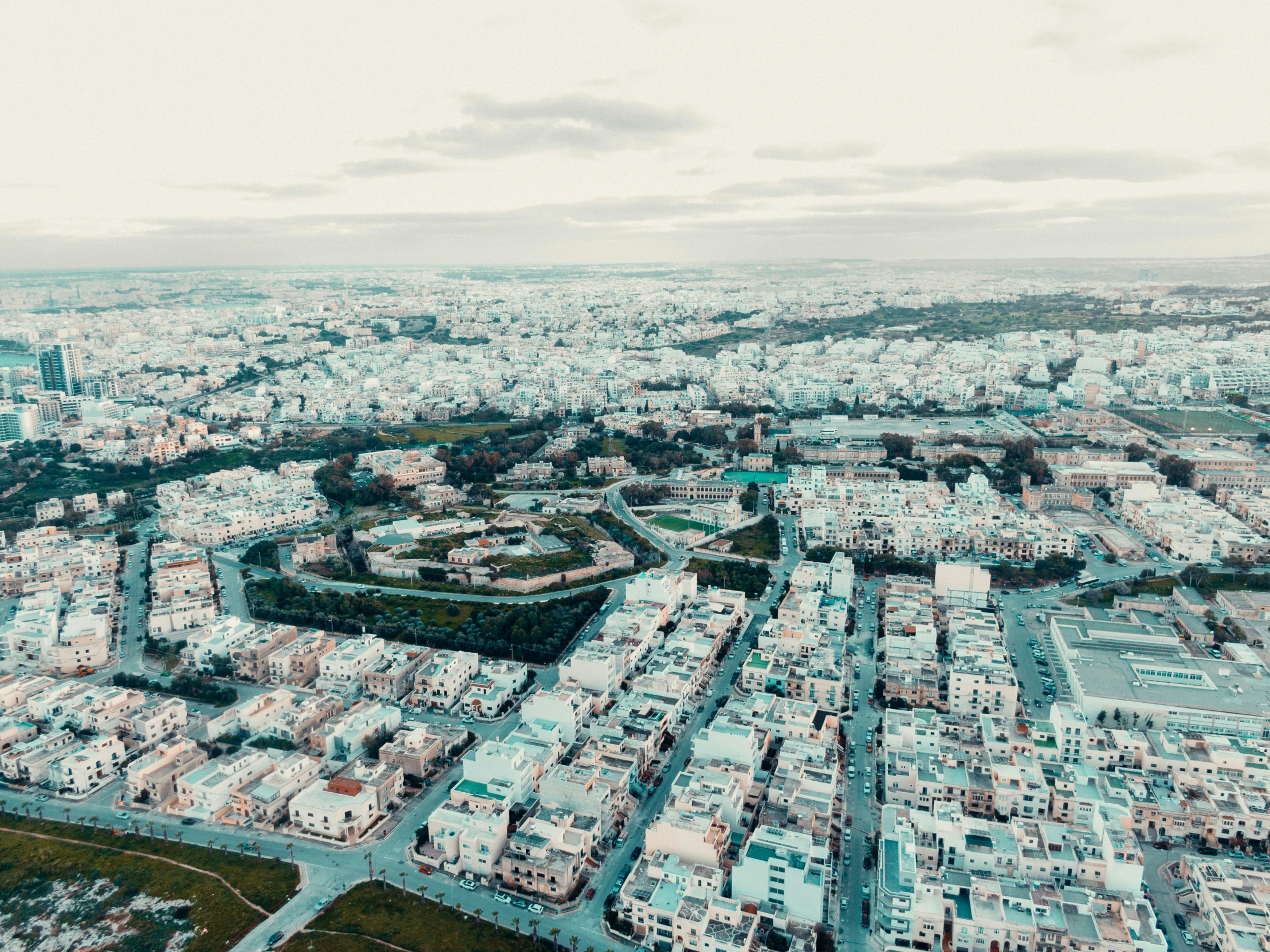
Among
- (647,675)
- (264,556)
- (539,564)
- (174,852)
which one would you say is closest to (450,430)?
(264,556)

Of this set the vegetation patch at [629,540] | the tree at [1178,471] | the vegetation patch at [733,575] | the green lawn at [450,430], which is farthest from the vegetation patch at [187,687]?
the tree at [1178,471]

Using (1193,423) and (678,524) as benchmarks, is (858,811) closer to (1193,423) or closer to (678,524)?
(678,524)

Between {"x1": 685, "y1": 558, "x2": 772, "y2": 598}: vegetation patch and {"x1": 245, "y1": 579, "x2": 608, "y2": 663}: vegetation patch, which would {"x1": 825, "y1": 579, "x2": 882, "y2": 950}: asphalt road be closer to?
{"x1": 685, "y1": 558, "x2": 772, "y2": 598}: vegetation patch

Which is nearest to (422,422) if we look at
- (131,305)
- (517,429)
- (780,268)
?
(517,429)

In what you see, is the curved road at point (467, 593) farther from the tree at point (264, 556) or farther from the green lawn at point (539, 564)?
the green lawn at point (539, 564)

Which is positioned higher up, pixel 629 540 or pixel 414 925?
pixel 629 540

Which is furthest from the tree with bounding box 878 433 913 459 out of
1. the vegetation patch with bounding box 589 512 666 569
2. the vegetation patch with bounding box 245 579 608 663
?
the vegetation patch with bounding box 245 579 608 663
